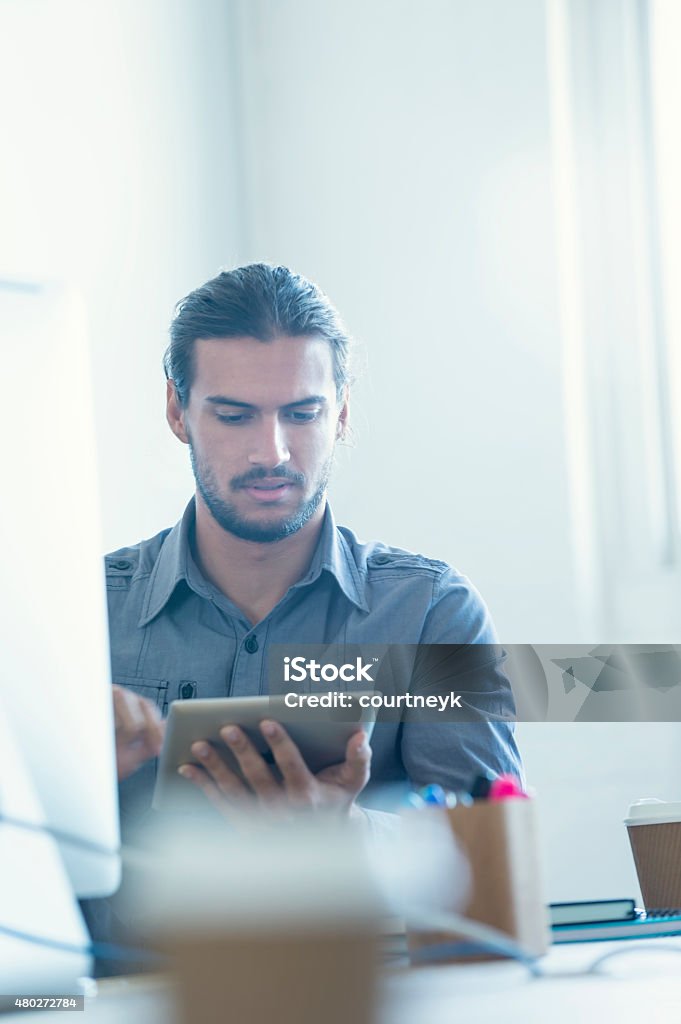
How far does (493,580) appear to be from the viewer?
1.92m

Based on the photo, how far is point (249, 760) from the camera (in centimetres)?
78

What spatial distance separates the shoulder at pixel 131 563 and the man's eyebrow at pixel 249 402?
19 cm

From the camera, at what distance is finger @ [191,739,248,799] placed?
773 millimetres

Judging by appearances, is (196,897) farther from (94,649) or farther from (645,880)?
(645,880)

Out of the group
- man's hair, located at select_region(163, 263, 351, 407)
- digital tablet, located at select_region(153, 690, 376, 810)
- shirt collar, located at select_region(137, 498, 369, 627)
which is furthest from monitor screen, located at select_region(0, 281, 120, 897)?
man's hair, located at select_region(163, 263, 351, 407)

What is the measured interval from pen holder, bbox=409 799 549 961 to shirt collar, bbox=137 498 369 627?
768 mm

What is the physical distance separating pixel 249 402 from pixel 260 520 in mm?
155

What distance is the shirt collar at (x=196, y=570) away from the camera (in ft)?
4.65

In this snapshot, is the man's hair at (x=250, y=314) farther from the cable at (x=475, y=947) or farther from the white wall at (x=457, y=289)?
the cable at (x=475, y=947)

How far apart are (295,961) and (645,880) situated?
0.58 metres

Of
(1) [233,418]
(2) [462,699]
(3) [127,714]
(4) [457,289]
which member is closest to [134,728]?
(3) [127,714]

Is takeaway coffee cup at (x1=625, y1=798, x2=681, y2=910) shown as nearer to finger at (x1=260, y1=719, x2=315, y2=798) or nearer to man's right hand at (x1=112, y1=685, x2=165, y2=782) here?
finger at (x1=260, y1=719, x2=315, y2=798)

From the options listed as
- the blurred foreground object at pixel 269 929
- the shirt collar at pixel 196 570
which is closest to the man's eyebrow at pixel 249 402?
the shirt collar at pixel 196 570

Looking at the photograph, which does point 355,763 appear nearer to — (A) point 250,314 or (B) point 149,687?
(B) point 149,687
